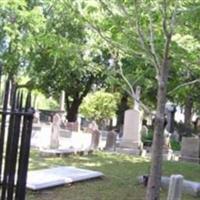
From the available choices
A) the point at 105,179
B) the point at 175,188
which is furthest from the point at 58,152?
the point at 175,188

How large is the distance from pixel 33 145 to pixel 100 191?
9460mm

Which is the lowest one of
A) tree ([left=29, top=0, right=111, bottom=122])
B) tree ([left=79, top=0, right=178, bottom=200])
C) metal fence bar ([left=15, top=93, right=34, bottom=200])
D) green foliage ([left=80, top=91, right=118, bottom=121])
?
metal fence bar ([left=15, top=93, right=34, bottom=200])

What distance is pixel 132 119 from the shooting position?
68.7ft

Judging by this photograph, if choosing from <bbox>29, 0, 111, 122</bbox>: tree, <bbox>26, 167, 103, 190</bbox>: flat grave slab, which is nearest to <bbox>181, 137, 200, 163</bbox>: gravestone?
<bbox>29, 0, 111, 122</bbox>: tree

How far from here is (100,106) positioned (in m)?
39.2

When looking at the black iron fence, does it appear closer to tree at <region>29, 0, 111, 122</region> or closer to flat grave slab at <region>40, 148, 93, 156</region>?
tree at <region>29, 0, 111, 122</region>

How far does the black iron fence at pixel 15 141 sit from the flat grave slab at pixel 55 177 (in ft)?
→ 14.4

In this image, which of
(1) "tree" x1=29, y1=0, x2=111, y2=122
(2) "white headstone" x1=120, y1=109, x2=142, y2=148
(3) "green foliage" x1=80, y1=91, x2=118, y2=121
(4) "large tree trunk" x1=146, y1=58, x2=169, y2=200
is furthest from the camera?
(3) "green foliage" x1=80, y1=91, x2=118, y2=121

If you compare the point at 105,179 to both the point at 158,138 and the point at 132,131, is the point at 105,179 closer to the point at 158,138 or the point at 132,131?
the point at 158,138

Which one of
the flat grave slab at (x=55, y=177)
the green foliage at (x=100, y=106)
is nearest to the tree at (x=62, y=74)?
the green foliage at (x=100, y=106)

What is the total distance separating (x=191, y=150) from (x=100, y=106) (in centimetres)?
2038

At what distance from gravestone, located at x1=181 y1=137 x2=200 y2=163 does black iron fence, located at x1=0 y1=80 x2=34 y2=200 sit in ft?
48.6

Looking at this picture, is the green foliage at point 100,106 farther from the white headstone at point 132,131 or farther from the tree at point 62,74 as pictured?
the white headstone at point 132,131

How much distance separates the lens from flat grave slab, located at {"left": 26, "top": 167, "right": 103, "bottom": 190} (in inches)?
359
